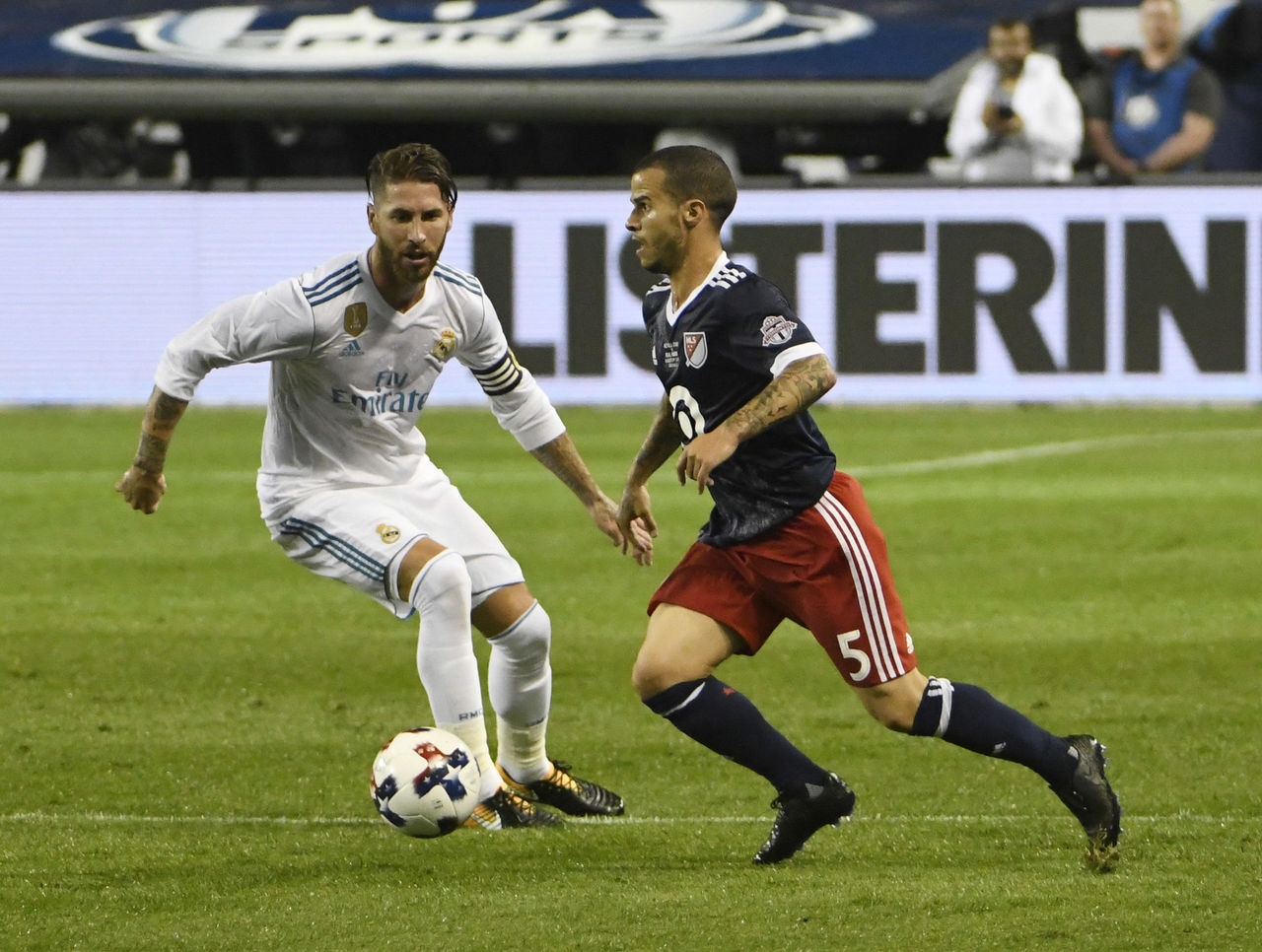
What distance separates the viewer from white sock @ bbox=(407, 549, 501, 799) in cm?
561

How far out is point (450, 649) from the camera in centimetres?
563

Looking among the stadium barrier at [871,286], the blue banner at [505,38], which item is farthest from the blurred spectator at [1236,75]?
the stadium barrier at [871,286]

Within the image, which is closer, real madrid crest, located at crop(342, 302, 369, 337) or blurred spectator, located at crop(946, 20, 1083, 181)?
real madrid crest, located at crop(342, 302, 369, 337)

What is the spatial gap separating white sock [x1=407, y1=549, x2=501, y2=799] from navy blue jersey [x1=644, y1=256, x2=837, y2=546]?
0.71 metres

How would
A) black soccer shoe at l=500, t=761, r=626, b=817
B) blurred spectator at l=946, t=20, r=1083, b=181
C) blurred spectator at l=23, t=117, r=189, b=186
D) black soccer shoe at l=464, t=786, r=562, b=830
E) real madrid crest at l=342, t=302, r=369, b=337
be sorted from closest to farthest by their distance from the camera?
real madrid crest at l=342, t=302, r=369, b=337, black soccer shoe at l=464, t=786, r=562, b=830, black soccer shoe at l=500, t=761, r=626, b=817, blurred spectator at l=946, t=20, r=1083, b=181, blurred spectator at l=23, t=117, r=189, b=186

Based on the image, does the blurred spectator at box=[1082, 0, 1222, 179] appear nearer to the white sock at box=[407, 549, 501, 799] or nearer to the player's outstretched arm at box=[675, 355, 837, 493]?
the white sock at box=[407, 549, 501, 799]

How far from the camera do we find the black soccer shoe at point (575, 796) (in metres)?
5.98

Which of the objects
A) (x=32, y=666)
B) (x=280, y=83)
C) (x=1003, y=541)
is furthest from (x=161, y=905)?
(x=280, y=83)

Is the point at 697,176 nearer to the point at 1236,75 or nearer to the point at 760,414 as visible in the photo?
the point at 760,414

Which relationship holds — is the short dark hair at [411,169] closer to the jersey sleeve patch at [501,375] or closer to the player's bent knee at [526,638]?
the jersey sleeve patch at [501,375]

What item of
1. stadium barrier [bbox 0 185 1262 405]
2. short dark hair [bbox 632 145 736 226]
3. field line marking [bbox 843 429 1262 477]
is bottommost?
field line marking [bbox 843 429 1262 477]

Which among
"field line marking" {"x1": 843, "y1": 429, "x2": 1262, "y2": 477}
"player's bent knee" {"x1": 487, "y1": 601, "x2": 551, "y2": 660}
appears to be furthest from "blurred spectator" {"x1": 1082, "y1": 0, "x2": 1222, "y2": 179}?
"player's bent knee" {"x1": 487, "y1": 601, "x2": 551, "y2": 660}

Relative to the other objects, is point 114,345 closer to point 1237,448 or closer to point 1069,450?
point 1069,450

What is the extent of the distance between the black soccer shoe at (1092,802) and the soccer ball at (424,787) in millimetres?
1465
